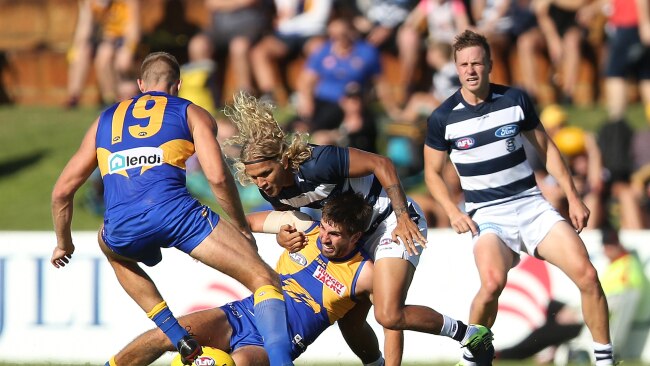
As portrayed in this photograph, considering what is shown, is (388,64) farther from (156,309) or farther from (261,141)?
(156,309)

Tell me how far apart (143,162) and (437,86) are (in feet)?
23.2

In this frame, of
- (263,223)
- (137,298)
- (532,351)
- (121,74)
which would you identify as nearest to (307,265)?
(263,223)

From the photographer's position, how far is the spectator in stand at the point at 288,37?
14062 mm

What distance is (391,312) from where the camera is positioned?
6.71 m

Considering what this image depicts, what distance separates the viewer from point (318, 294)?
7.07 metres

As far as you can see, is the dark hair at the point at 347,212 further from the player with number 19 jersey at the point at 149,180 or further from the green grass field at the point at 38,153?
the green grass field at the point at 38,153

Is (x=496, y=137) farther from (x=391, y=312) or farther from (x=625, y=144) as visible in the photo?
(x=625, y=144)

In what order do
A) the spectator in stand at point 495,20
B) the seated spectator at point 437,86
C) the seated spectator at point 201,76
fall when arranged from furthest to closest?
the spectator in stand at point 495,20, the seated spectator at point 201,76, the seated spectator at point 437,86

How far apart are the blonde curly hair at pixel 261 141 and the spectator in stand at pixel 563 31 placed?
7948mm

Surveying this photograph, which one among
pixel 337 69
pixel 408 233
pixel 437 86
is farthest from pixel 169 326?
pixel 437 86

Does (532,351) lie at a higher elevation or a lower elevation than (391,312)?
lower

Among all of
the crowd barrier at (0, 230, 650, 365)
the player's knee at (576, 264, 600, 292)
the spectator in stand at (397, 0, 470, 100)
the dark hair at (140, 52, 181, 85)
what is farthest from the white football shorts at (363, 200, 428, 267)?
the spectator in stand at (397, 0, 470, 100)

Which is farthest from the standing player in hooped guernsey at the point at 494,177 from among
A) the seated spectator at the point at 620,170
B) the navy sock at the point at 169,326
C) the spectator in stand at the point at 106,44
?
the spectator in stand at the point at 106,44

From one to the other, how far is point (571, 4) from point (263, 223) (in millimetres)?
8095
